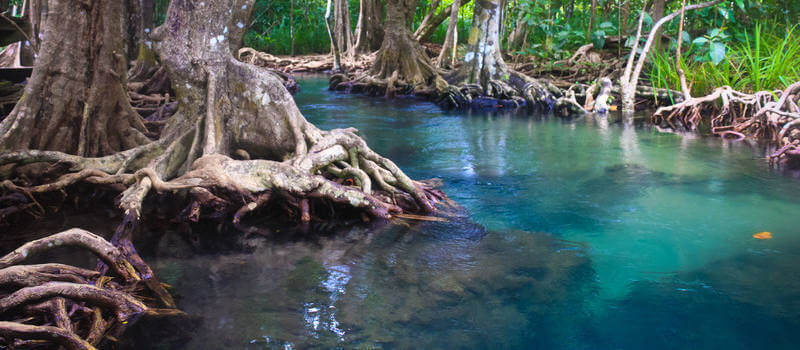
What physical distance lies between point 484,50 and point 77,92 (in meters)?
8.98

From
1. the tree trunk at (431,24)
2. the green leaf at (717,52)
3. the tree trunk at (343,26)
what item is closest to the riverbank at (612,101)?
the green leaf at (717,52)

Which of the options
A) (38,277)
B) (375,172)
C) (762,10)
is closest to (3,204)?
(38,277)

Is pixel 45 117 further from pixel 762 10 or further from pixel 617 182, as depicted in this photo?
pixel 762 10

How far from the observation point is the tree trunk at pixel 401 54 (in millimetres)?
14367

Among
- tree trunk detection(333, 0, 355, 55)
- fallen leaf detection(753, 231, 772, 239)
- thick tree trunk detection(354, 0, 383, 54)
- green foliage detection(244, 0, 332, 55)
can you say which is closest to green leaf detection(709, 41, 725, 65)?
fallen leaf detection(753, 231, 772, 239)

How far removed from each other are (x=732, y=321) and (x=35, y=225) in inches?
188

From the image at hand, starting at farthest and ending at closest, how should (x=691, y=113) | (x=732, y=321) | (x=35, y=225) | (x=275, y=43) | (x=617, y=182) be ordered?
(x=275, y=43) < (x=691, y=113) < (x=617, y=182) < (x=35, y=225) < (x=732, y=321)

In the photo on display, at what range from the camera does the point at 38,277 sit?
302cm

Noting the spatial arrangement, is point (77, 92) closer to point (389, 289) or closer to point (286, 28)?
point (389, 289)

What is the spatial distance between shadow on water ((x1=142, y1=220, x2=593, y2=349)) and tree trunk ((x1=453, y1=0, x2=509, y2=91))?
28.5 ft

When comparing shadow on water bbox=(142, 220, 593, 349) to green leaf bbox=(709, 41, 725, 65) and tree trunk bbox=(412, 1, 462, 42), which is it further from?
tree trunk bbox=(412, 1, 462, 42)

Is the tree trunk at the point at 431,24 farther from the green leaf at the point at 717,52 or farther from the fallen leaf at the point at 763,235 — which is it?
the fallen leaf at the point at 763,235

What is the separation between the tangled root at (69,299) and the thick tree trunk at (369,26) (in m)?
18.7

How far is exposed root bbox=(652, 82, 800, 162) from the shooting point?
7477 mm
